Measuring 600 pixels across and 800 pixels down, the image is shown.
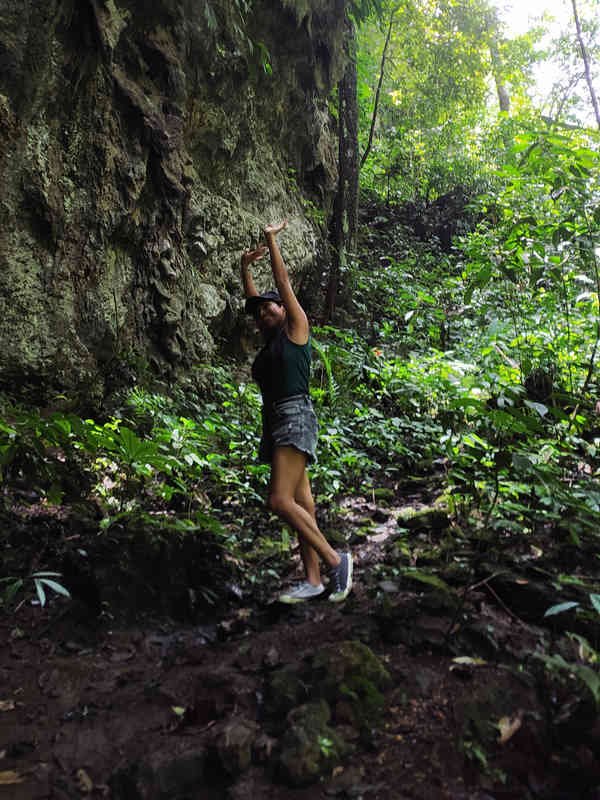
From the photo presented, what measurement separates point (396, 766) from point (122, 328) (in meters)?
5.54

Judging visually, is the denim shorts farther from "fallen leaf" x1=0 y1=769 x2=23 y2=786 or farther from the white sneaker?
"fallen leaf" x1=0 y1=769 x2=23 y2=786

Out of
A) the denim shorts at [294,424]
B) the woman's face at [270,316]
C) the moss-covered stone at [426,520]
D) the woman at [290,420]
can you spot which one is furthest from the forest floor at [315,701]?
the woman's face at [270,316]

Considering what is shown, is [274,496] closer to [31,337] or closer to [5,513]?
[5,513]

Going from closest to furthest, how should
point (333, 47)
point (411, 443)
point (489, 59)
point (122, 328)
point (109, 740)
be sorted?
point (109, 740) → point (122, 328) → point (411, 443) → point (333, 47) → point (489, 59)

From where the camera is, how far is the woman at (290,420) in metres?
3.69

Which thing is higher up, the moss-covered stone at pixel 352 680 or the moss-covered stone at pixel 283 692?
the moss-covered stone at pixel 352 680

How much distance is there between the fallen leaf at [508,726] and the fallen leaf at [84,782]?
150 centimetres

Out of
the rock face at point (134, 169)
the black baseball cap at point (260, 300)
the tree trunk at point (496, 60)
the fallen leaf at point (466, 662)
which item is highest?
the tree trunk at point (496, 60)

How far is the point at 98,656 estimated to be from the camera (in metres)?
3.04

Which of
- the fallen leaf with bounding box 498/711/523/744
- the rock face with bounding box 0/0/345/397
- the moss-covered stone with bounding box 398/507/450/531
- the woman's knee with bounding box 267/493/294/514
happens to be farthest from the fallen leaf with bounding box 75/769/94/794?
the rock face with bounding box 0/0/345/397

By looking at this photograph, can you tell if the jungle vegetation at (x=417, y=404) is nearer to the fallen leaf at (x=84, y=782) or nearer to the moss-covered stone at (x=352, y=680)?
the fallen leaf at (x=84, y=782)

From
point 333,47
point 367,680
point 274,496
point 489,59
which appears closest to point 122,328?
point 274,496

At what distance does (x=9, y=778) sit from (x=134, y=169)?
610 cm

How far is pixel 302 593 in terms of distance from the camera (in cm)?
369
